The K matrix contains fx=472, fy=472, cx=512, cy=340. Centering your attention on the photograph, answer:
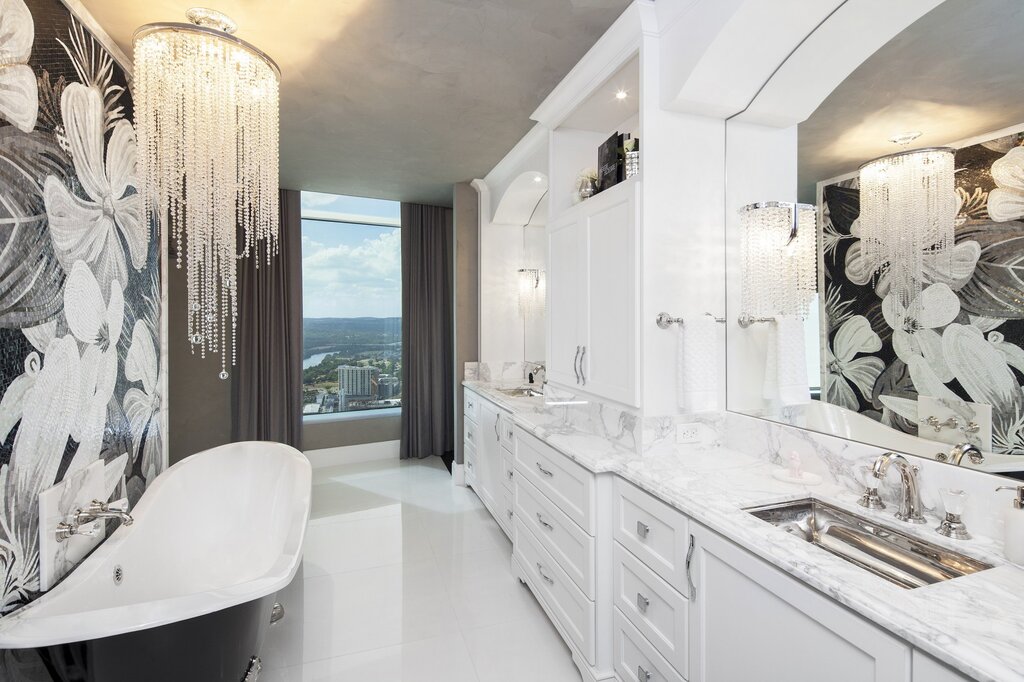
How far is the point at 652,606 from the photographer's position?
1.58 m

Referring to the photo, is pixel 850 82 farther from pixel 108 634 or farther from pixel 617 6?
pixel 108 634

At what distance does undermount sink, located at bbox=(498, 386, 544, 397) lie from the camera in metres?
3.74

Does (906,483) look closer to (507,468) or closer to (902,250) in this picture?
(902,250)

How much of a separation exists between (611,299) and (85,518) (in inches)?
86.1

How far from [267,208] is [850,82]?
2.20m

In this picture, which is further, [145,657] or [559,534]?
[559,534]

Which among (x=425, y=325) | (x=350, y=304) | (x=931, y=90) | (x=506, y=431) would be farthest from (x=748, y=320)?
(x=350, y=304)

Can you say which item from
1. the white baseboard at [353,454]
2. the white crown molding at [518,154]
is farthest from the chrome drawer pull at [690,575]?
the white baseboard at [353,454]

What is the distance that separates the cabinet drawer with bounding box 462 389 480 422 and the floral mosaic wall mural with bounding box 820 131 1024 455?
2.66 m

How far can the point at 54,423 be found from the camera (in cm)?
163

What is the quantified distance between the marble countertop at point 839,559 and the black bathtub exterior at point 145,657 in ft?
4.27

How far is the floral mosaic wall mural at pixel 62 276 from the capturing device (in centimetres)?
142

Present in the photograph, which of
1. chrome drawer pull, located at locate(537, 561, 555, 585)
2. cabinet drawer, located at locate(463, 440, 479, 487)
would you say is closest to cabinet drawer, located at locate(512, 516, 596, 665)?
chrome drawer pull, located at locate(537, 561, 555, 585)

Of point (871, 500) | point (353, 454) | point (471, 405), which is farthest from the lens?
point (353, 454)
